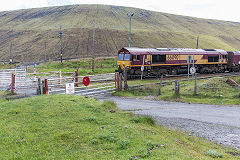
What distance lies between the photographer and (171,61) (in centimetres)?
3325

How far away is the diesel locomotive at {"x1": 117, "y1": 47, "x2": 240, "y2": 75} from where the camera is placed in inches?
1217

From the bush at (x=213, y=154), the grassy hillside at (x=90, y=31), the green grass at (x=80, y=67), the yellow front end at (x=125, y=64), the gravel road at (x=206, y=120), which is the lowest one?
the gravel road at (x=206, y=120)

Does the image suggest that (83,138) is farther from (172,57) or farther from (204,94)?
(172,57)

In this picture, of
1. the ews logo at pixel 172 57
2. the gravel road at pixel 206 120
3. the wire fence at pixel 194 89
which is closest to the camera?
the gravel road at pixel 206 120

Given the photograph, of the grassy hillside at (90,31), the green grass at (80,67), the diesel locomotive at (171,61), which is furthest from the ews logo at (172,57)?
the grassy hillside at (90,31)

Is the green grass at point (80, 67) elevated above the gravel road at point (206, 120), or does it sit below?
above

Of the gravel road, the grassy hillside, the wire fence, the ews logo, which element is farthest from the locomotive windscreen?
the grassy hillside

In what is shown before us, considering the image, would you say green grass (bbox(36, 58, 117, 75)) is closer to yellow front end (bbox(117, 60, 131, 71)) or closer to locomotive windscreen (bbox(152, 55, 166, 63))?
yellow front end (bbox(117, 60, 131, 71))

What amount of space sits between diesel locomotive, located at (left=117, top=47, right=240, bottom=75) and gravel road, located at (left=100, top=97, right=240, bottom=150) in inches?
536

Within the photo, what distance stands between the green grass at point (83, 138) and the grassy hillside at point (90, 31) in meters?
72.4

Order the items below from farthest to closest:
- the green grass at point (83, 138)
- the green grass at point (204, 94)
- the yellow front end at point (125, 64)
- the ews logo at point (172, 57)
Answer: the ews logo at point (172, 57), the yellow front end at point (125, 64), the green grass at point (204, 94), the green grass at point (83, 138)

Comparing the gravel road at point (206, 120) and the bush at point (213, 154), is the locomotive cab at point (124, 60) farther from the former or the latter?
the bush at point (213, 154)

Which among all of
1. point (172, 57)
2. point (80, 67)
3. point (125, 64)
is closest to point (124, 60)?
point (125, 64)

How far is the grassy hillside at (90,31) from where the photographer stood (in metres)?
88.3
